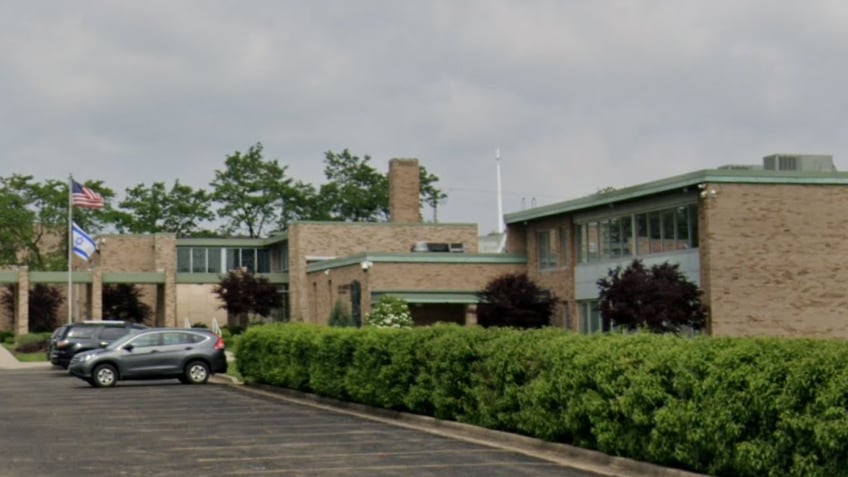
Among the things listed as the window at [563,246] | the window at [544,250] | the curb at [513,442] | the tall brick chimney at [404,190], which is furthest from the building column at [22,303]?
the curb at [513,442]

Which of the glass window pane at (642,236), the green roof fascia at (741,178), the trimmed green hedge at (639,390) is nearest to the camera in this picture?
the trimmed green hedge at (639,390)

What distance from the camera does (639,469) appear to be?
15977 mm

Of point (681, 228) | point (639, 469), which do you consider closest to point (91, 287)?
point (681, 228)

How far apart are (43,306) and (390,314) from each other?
116 feet

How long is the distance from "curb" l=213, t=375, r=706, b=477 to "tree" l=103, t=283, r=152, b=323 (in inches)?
1845

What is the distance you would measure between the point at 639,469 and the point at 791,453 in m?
2.70

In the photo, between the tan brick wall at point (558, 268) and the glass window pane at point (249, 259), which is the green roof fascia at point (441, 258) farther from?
the glass window pane at point (249, 259)

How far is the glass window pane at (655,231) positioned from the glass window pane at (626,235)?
1.31 m

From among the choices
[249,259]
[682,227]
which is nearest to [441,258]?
[682,227]

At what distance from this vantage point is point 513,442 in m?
19.2

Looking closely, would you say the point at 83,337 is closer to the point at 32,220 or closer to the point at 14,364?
the point at 14,364

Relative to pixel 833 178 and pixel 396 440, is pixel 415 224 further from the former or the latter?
pixel 396 440

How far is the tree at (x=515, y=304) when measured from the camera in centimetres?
4616

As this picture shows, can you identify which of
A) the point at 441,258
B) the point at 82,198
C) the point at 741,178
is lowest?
the point at 441,258
